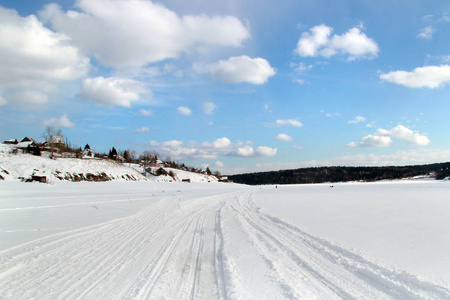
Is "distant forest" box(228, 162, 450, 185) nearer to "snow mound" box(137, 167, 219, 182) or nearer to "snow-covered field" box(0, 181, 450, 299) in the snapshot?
"snow mound" box(137, 167, 219, 182)

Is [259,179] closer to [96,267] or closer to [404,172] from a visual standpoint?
[404,172]

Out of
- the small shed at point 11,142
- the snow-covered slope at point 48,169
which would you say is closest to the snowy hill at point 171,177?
the snow-covered slope at point 48,169

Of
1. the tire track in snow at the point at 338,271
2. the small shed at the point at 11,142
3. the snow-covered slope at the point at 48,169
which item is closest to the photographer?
the tire track in snow at the point at 338,271

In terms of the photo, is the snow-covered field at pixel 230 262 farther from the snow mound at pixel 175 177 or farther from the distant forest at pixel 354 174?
the distant forest at pixel 354 174

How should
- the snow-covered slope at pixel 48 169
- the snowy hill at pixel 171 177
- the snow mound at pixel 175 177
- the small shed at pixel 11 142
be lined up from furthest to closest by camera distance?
the snowy hill at pixel 171 177 → the snow mound at pixel 175 177 → the small shed at pixel 11 142 → the snow-covered slope at pixel 48 169

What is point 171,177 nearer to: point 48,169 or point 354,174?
point 48,169

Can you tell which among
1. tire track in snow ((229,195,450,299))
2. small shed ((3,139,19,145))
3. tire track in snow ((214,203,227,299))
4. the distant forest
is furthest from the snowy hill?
the distant forest

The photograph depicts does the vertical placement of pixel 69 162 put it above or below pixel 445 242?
above

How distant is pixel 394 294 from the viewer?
3.64m

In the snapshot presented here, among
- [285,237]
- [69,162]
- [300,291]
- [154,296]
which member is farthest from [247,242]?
[69,162]

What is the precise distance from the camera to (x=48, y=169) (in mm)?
40875

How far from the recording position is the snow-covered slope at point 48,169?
36.0 m

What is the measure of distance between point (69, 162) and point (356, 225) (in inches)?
2092

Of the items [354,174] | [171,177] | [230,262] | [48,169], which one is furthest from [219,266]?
[354,174]
